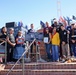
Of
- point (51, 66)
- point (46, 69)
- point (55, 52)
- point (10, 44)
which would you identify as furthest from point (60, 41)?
point (10, 44)

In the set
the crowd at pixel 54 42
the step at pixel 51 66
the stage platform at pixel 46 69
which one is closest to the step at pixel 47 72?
the stage platform at pixel 46 69

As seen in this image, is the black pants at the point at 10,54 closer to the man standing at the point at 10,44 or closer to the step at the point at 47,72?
the man standing at the point at 10,44

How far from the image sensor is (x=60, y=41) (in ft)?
31.3

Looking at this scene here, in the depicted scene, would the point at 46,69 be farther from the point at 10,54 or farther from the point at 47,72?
the point at 10,54

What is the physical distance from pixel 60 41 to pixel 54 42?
0.33 m

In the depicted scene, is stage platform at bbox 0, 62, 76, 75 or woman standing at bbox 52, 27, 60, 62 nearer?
stage platform at bbox 0, 62, 76, 75

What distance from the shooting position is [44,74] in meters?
7.56

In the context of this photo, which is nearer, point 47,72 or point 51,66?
point 47,72

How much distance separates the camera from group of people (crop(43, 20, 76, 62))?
934 cm

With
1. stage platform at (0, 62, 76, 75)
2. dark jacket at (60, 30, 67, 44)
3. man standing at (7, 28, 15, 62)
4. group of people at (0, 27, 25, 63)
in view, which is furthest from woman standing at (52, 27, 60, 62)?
man standing at (7, 28, 15, 62)

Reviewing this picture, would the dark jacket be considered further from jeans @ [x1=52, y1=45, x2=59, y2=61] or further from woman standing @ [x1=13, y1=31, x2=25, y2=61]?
woman standing @ [x1=13, y1=31, x2=25, y2=61]

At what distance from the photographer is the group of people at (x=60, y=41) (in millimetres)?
9344

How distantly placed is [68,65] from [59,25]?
224cm

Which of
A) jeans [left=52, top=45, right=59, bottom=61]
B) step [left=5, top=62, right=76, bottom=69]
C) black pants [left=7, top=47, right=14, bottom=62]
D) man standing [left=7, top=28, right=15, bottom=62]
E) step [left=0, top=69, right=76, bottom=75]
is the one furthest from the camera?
jeans [left=52, top=45, right=59, bottom=61]
